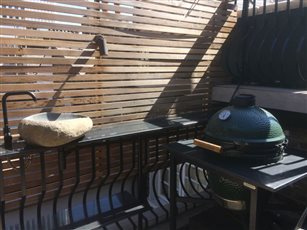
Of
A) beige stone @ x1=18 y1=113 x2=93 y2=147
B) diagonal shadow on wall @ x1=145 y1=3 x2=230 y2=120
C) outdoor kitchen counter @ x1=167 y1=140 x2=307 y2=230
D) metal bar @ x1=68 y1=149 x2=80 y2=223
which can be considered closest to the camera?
outdoor kitchen counter @ x1=167 y1=140 x2=307 y2=230

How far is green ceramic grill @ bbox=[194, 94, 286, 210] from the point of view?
174 cm

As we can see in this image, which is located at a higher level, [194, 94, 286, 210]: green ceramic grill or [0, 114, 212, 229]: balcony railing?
[194, 94, 286, 210]: green ceramic grill

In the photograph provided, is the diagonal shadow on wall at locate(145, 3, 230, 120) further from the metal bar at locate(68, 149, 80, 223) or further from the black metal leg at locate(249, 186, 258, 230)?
the black metal leg at locate(249, 186, 258, 230)

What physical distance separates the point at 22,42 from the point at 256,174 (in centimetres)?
174

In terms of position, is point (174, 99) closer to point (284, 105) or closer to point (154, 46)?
point (154, 46)

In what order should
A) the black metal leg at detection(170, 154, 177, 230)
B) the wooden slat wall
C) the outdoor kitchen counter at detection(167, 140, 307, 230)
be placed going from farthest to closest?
the black metal leg at detection(170, 154, 177, 230) < the wooden slat wall < the outdoor kitchen counter at detection(167, 140, 307, 230)

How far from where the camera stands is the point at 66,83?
2.21 metres

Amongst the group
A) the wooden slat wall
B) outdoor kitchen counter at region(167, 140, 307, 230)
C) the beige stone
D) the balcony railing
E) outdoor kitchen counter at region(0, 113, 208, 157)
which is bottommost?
the balcony railing

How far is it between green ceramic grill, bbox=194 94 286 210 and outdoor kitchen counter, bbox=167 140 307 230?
57 millimetres

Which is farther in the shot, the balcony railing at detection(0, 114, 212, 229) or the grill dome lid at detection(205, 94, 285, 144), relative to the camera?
the balcony railing at detection(0, 114, 212, 229)

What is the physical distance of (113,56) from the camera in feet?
7.90

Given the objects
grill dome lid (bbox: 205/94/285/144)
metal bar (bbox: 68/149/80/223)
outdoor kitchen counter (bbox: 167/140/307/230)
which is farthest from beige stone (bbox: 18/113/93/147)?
grill dome lid (bbox: 205/94/285/144)

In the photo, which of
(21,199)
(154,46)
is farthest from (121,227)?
(154,46)

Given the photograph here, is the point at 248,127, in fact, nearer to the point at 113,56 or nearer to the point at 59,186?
the point at 113,56
